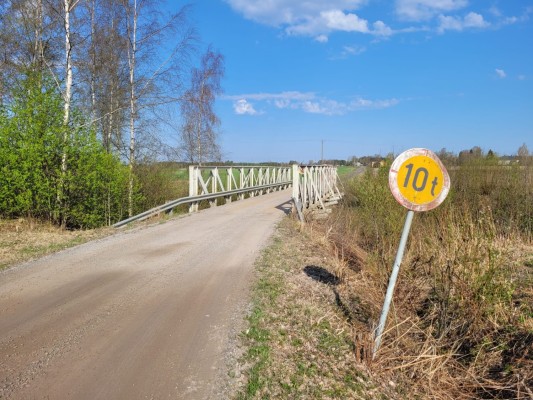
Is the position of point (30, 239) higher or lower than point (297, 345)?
higher

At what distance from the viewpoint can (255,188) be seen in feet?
69.1

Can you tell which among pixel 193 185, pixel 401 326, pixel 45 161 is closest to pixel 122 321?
pixel 401 326

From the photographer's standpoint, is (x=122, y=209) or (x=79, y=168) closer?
(x=79, y=168)

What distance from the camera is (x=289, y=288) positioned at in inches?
226

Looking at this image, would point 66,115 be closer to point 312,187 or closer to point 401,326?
point 312,187

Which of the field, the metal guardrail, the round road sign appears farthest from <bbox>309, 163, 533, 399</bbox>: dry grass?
the metal guardrail

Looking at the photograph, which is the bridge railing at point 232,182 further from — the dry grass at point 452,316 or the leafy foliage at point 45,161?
the dry grass at point 452,316

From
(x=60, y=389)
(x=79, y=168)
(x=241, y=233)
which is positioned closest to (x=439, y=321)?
(x=60, y=389)

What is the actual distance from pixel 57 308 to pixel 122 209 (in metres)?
9.15

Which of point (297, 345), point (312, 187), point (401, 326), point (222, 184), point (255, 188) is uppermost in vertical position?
point (222, 184)

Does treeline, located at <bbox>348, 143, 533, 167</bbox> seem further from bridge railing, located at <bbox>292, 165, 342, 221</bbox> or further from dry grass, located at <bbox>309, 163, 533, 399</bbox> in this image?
dry grass, located at <bbox>309, 163, 533, 399</bbox>

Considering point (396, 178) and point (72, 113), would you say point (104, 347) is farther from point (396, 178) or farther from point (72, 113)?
point (72, 113)

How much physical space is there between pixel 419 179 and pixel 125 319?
3.54 m

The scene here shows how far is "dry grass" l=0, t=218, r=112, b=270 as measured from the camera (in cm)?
681
